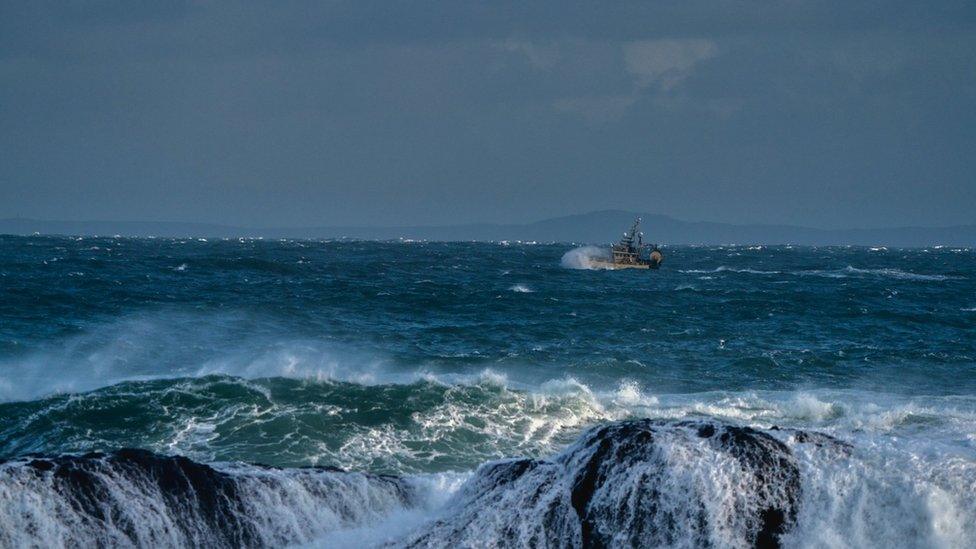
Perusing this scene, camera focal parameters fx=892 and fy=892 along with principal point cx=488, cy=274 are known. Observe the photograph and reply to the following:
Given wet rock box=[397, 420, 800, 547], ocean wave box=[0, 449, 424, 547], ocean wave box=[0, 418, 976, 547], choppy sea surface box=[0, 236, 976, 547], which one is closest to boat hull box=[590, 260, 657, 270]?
choppy sea surface box=[0, 236, 976, 547]

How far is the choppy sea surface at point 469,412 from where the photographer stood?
10.5 metres

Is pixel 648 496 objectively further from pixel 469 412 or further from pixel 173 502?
pixel 469 412

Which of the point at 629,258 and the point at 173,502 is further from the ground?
the point at 629,258

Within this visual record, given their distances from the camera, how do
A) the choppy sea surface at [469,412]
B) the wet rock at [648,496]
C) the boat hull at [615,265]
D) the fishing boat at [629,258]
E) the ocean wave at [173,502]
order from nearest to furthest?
the wet rock at [648,496] → the choppy sea surface at [469,412] → the ocean wave at [173,502] → the boat hull at [615,265] → the fishing boat at [629,258]

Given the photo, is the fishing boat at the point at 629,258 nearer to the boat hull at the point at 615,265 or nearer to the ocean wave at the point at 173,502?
the boat hull at the point at 615,265

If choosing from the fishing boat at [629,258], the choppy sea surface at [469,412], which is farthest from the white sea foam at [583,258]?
the choppy sea surface at [469,412]

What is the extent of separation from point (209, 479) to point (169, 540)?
1.09 m

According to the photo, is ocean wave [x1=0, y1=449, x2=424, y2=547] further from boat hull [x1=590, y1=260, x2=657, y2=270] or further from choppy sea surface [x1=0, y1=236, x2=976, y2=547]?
boat hull [x1=590, y1=260, x2=657, y2=270]

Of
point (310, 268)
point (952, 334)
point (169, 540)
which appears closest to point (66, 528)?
point (169, 540)

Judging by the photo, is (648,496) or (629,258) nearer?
(648,496)

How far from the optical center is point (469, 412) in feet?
73.0

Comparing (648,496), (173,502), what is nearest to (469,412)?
(173,502)

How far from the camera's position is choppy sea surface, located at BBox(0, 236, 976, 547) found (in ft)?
34.5

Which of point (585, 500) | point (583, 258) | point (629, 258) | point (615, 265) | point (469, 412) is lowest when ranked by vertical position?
point (469, 412)
